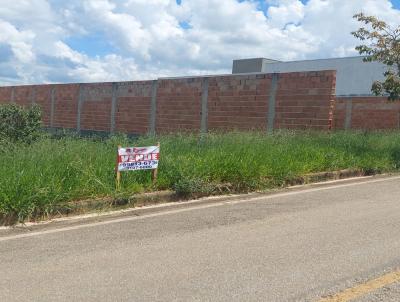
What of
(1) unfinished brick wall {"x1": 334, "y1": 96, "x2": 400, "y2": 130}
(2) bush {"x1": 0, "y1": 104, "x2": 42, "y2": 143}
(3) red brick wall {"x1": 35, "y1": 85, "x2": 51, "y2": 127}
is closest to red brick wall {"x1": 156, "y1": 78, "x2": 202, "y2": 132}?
(2) bush {"x1": 0, "y1": 104, "x2": 42, "y2": 143}

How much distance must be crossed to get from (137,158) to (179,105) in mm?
11114

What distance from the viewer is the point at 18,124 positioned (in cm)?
1435

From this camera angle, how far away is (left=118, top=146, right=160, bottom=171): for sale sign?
8.16 m

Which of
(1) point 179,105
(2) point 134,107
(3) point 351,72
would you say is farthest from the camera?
(3) point 351,72

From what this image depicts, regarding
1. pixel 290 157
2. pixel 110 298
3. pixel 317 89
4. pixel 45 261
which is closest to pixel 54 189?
pixel 45 261

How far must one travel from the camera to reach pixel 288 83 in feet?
52.6

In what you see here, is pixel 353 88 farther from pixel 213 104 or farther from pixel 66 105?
pixel 213 104

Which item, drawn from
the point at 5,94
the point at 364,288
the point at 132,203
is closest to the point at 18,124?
the point at 132,203

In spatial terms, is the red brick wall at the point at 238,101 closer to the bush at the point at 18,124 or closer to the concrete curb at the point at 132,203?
the bush at the point at 18,124

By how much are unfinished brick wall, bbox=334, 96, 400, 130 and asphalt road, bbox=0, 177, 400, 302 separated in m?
14.5

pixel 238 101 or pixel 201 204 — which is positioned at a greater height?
pixel 238 101

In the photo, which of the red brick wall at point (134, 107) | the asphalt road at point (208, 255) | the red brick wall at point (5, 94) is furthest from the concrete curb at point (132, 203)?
the red brick wall at point (5, 94)

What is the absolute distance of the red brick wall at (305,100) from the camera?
1514cm

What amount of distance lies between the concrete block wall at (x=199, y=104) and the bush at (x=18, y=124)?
5994 millimetres
